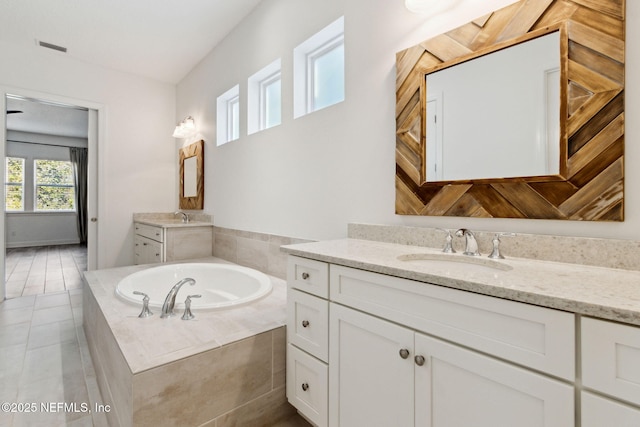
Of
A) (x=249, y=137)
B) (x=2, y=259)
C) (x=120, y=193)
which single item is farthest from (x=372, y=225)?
(x=2, y=259)

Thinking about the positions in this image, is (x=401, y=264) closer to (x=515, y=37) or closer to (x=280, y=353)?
(x=280, y=353)

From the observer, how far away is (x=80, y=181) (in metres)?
7.25

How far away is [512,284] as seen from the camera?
765mm

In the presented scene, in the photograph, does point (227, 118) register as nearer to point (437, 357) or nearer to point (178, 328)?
point (178, 328)

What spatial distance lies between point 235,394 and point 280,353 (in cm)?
26

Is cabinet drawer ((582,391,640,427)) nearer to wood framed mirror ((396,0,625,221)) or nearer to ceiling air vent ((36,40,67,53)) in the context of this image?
wood framed mirror ((396,0,625,221))

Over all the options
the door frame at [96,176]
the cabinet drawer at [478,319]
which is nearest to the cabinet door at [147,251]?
the door frame at [96,176]

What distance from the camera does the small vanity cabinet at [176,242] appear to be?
3.04 metres

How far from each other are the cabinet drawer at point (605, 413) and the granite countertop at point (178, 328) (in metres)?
1.18

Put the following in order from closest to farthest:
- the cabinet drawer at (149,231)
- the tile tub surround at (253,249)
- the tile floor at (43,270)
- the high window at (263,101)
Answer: the tile tub surround at (253,249) → the high window at (263,101) → the cabinet drawer at (149,231) → the tile floor at (43,270)

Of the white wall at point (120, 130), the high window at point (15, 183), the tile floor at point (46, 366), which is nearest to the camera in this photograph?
the tile floor at point (46, 366)

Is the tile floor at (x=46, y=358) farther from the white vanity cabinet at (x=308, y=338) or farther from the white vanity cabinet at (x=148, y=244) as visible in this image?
the white vanity cabinet at (x=148, y=244)

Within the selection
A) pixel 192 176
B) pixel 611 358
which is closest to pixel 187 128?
pixel 192 176

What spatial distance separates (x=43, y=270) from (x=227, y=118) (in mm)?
3838
